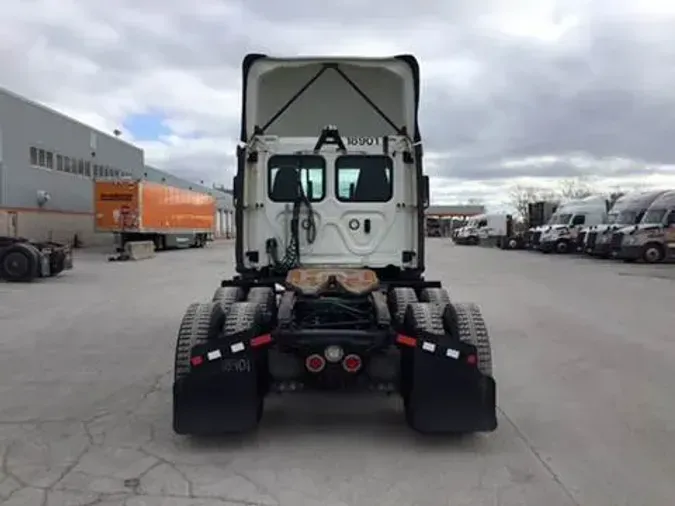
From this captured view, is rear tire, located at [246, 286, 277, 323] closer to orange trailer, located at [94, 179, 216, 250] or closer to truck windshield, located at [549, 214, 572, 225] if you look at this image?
orange trailer, located at [94, 179, 216, 250]

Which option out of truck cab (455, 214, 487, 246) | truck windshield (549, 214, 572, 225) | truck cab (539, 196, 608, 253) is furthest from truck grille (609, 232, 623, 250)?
truck cab (455, 214, 487, 246)

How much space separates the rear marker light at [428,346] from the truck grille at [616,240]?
3004 centimetres

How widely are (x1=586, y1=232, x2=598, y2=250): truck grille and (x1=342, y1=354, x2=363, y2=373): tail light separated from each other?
108 feet

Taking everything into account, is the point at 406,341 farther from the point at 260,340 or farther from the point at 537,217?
the point at 537,217

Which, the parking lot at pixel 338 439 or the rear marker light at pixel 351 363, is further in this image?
the rear marker light at pixel 351 363

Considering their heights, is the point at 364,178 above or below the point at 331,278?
above

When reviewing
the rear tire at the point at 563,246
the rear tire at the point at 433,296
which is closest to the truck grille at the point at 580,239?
the rear tire at the point at 563,246

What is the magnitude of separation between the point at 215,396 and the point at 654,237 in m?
30.2

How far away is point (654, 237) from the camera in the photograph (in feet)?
105

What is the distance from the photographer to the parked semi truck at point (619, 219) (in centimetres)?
3472

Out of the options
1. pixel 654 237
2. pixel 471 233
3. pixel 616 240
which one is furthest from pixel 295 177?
pixel 471 233

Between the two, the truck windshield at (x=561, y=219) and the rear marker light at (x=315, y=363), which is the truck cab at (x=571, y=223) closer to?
the truck windshield at (x=561, y=219)

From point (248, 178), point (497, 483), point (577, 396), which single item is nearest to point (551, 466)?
point (497, 483)

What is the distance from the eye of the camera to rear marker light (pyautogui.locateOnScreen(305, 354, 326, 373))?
5.75m
